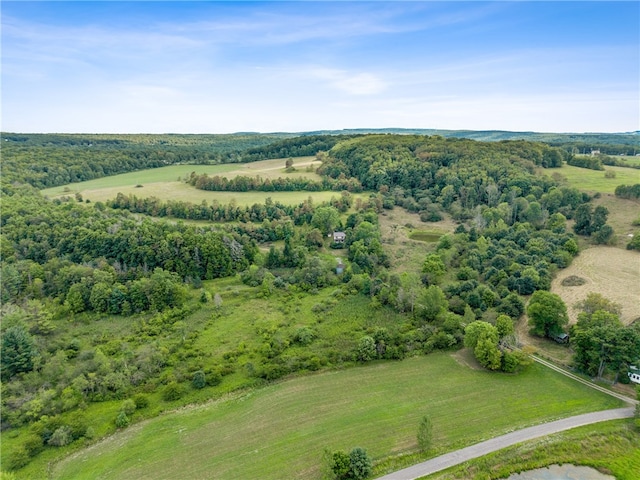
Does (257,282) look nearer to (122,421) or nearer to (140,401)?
(140,401)

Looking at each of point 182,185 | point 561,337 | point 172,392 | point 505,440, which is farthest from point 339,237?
point 182,185

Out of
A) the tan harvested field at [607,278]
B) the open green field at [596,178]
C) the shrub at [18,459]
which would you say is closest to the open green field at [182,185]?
the tan harvested field at [607,278]

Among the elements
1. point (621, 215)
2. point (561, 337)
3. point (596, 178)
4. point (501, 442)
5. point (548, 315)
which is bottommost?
point (501, 442)

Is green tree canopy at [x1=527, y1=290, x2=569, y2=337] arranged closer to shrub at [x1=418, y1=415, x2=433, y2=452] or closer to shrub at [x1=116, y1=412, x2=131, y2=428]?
shrub at [x1=418, y1=415, x2=433, y2=452]

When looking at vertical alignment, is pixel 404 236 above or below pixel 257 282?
above

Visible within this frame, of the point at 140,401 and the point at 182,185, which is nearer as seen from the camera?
the point at 140,401

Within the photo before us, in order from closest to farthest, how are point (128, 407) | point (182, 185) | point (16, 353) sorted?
1. point (128, 407)
2. point (16, 353)
3. point (182, 185)

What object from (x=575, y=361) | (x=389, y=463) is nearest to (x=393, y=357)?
(x=389, y=463)
